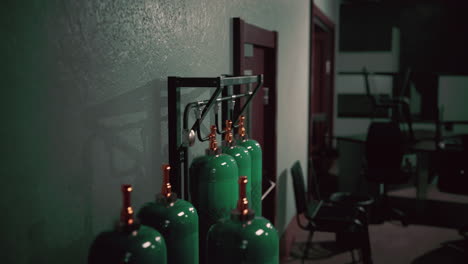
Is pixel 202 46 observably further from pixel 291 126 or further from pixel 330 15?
pixel 330 15

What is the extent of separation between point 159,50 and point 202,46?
36cm

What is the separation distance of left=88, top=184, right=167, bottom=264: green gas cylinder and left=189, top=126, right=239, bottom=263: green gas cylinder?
0.41 metres

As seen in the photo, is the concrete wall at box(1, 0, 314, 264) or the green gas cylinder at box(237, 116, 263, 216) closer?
the concrete wall at box(1, 0, 314, 264)

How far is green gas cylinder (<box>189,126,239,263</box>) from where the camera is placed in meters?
1.41

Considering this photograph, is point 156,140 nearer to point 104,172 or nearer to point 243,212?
point 104,172

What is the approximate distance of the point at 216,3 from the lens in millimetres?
1955

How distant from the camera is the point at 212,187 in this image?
1.41m

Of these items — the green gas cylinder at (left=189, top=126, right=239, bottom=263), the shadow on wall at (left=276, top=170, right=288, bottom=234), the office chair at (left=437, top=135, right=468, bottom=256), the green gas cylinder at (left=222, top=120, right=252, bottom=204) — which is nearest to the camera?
the green gas cylinder at (left=189, top=126, right=239, bottom=263)

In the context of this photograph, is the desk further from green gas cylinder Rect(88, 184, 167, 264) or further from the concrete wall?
green gas cylinder Rect(88, 184, 167, 264)

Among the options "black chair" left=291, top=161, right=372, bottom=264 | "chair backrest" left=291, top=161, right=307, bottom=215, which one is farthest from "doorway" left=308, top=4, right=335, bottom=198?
"chair backrest" left=291, top=161, right=307, bottom=215

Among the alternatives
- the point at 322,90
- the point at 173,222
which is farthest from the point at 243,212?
the point at 322,90

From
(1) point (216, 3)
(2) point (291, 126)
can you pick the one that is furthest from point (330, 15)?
(1) point (216, 3)

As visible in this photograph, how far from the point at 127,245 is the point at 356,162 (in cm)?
422

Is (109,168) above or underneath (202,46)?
underneath
